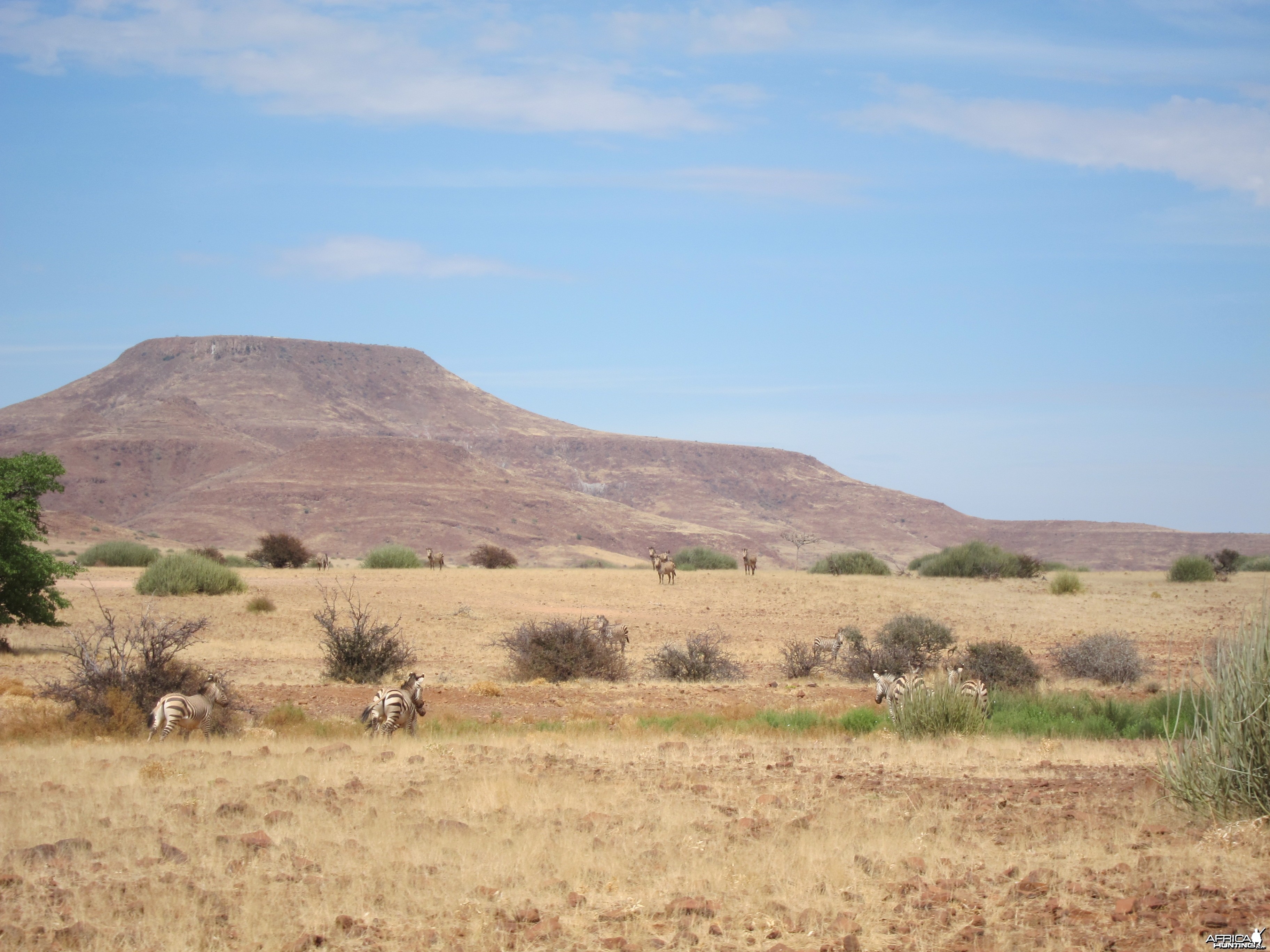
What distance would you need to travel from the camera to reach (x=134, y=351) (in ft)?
575

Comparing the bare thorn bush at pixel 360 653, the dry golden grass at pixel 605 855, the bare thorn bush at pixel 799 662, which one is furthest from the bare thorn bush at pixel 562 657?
the dry golden grass at pixel 605 855

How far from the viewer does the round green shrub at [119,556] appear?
4778 centimetres

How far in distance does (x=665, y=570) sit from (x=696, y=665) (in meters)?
22.1

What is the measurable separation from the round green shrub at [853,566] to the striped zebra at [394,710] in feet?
135

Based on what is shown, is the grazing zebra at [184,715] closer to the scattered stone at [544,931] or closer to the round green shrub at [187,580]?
the scattered stone at [544,931]

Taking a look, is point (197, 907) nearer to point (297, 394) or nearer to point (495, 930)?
point (495, 930)

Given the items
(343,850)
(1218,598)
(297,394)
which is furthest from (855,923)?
(297,394)

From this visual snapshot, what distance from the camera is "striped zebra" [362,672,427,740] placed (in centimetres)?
1367

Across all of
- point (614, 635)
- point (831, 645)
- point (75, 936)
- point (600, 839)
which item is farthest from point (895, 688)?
point (614, 635)

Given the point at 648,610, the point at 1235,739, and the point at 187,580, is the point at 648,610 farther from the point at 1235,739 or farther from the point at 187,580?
the point at 1235,739

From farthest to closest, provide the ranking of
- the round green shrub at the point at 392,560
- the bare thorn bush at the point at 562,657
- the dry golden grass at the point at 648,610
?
the round green shrub at the point at 392,560
the dry golden grass at the point at 648,610
the bare thorn bush at the point at 562,657

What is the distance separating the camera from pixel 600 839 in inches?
320

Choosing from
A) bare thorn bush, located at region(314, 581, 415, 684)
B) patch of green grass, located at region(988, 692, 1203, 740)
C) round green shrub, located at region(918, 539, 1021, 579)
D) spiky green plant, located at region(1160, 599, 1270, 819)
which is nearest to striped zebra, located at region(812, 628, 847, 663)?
patch of green grass, located at region(988, 692, 1203, 740)

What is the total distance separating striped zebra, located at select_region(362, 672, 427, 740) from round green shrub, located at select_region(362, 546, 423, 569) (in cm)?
4076
